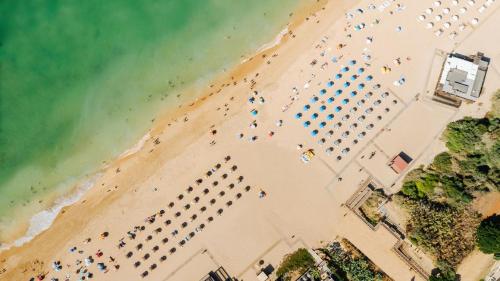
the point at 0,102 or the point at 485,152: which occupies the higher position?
the point at 0,102

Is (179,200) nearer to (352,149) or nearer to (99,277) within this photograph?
(99,277)

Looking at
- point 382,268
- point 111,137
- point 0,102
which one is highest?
point 0,102

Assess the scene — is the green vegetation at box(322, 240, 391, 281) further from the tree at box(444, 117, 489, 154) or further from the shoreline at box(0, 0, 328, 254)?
the shoreline at box(0, 0, 328, 254)

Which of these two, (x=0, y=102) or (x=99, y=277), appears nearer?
(x=99, y=277)

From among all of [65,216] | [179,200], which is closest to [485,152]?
[179,200]

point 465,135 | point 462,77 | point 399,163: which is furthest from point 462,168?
point 462,77

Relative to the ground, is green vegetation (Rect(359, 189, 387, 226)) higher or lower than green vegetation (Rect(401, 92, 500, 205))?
higher

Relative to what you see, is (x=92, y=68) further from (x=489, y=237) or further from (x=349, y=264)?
(x=489, y=237)

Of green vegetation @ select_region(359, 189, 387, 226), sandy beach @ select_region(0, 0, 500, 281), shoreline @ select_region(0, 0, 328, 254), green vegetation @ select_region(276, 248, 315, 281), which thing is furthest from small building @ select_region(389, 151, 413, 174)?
shoreline @ select_region(0, 0, 328, 254)
